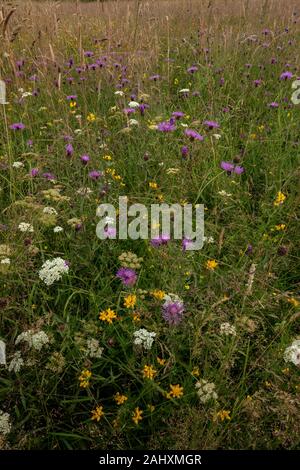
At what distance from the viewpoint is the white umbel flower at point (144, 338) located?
4.77ft

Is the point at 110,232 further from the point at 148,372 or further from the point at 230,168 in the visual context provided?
the point at 230,168

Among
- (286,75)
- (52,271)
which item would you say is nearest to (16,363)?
(52,271)

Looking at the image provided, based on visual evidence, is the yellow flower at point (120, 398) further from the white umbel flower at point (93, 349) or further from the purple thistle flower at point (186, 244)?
the purple thistle flower at point (186, 244)

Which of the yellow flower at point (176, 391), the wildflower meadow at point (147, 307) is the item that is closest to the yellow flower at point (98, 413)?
the wildflower meadow at point (147, 307)

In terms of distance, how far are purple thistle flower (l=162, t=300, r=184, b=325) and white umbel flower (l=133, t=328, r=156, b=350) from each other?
83mm

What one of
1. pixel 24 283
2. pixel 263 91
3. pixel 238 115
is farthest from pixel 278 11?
pixel 24 283

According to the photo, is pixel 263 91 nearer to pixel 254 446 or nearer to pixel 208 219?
pixel 208 219

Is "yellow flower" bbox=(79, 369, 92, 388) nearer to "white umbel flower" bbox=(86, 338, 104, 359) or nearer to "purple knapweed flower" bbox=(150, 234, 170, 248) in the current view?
"white umbel flower" bbox=(86, 338, 104, 359)

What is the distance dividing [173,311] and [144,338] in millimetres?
146

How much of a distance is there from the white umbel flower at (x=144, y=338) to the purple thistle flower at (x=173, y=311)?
83mm

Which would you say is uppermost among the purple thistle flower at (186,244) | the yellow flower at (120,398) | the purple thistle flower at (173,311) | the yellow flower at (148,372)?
Answer: the purple thistle flower at (186,244)

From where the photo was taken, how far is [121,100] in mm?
3314

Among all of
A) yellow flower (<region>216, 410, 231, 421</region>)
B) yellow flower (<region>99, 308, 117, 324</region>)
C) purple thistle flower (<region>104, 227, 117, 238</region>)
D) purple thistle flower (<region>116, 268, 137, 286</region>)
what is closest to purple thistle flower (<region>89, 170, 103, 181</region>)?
purple thistle flower (<region>104, 227, 117, 238</region>)

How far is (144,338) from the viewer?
1.47 metres
